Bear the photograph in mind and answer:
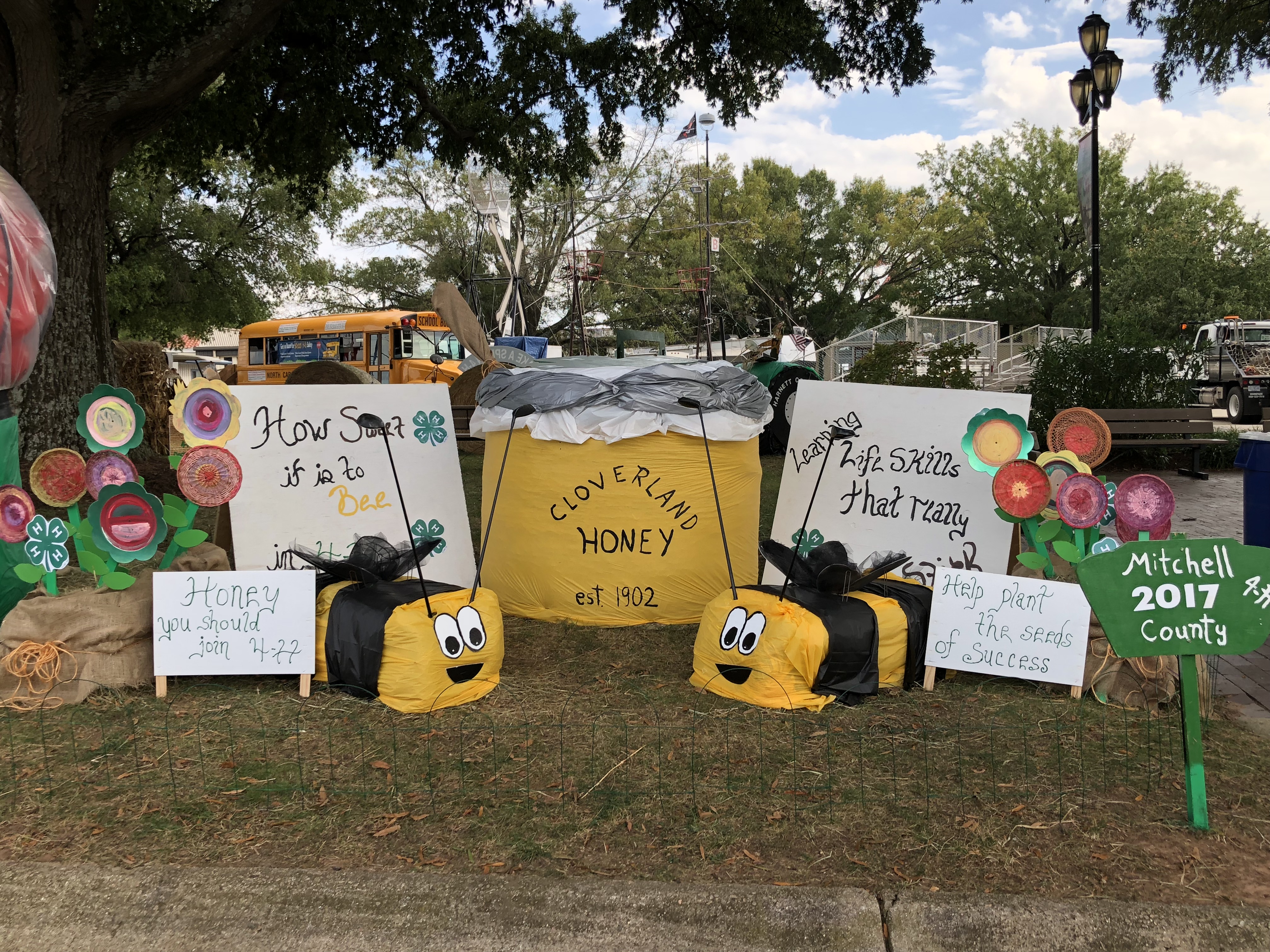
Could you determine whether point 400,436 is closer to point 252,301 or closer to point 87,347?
point 87,347

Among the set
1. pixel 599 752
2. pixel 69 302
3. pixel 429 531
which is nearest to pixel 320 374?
pixel 69 302

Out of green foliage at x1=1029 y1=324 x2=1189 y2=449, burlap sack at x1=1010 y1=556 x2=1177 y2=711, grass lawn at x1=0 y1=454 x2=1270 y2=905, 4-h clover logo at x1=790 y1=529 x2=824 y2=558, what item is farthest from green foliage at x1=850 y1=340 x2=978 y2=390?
grass lawn at x1=0 y1=454 x2=1270 y2=905

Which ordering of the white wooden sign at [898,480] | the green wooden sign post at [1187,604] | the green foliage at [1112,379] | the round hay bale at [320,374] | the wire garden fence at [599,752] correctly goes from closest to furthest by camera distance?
1. the green wooden sign post at [1187,604]
2. the wire garden fence at [599,752]
3. the white wooden sign at [898,480]
4. the round hay bale at [320,374]
5. the green foliage at [1112,379]

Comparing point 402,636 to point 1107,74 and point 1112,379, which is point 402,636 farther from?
point 1107,74

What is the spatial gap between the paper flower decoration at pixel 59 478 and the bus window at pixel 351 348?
53.6 feet

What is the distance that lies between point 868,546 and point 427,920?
3.53 meters

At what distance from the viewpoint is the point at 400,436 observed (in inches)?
221

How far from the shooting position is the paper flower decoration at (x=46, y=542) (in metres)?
4.17

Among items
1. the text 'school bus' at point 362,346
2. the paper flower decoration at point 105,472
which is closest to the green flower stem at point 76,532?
the paper flower decoration at point 105,472

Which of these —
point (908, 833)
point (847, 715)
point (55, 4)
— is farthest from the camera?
point (55, 4)

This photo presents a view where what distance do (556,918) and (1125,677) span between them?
283 cm

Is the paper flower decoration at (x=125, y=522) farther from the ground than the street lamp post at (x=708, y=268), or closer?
closer

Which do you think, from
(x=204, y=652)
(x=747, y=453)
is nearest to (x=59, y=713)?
(x=204, y=652)

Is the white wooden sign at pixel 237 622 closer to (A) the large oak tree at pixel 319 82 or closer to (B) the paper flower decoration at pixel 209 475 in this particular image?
(B) the paper flower decoration at pixel 209 475
